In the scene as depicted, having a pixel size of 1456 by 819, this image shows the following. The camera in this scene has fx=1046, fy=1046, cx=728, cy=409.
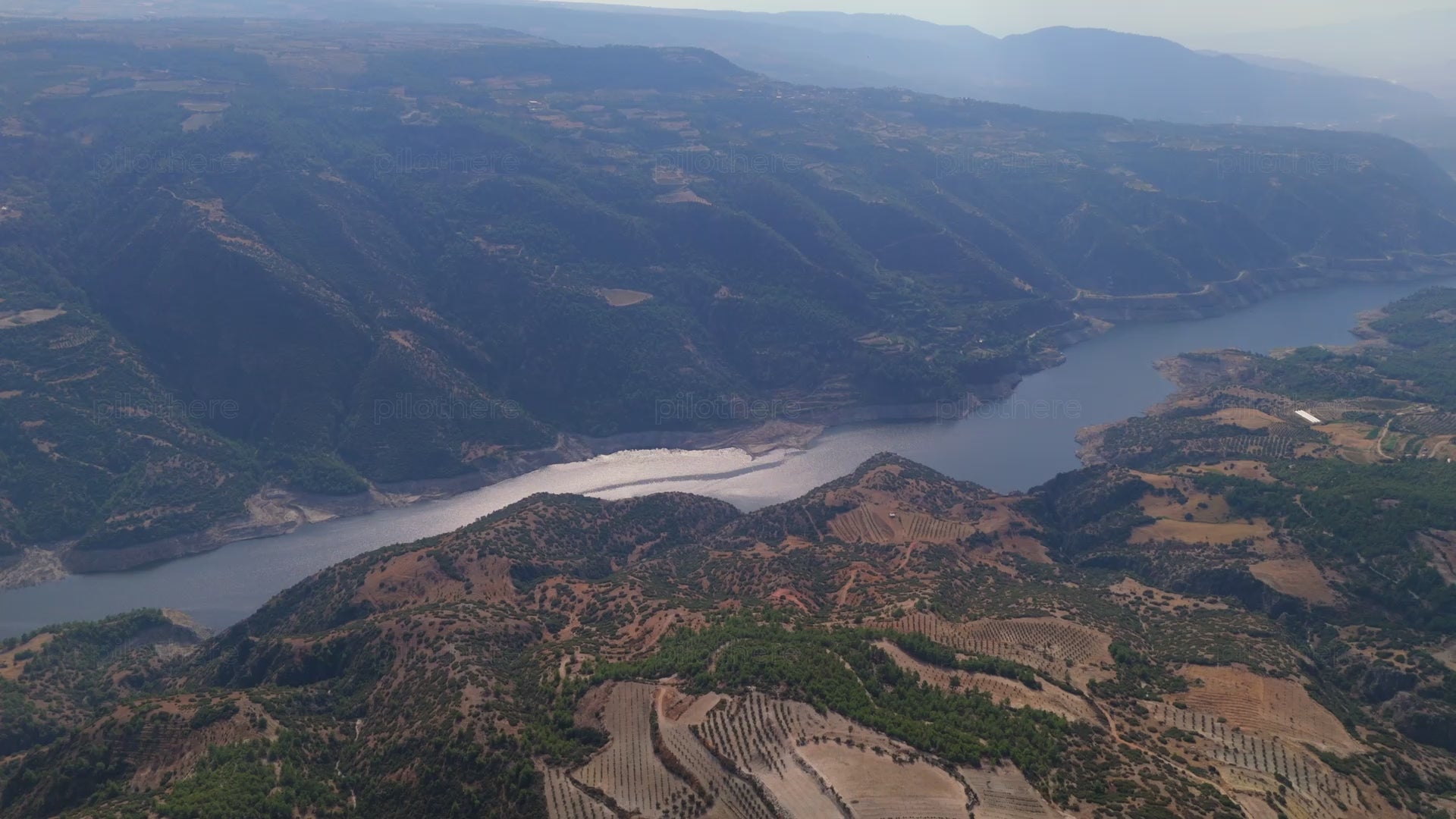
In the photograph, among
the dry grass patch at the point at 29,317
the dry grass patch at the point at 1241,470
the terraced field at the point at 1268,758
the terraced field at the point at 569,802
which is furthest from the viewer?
the dry grass patch at the point at 29,317

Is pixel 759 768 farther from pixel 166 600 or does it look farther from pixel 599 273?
pixel 599 273

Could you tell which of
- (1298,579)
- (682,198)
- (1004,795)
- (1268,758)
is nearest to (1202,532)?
(1298,579)

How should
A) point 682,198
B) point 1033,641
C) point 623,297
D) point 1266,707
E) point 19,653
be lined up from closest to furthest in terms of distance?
point 1266,707 → point 1033,641 → point 19,653 → point 623,297 → point 682,198
